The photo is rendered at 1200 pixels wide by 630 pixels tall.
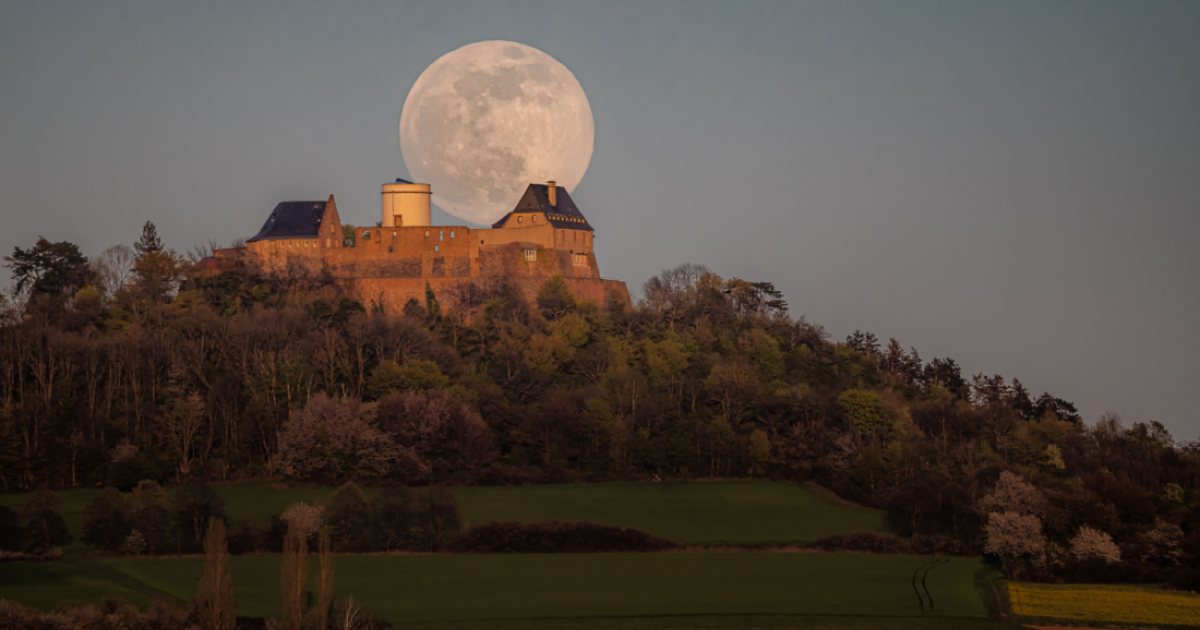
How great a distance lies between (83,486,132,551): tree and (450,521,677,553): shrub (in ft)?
36.5

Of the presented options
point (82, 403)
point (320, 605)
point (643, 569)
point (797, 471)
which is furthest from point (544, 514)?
point (82, 403)

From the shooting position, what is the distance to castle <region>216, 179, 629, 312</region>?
7112 cm

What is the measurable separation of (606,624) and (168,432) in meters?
27.1

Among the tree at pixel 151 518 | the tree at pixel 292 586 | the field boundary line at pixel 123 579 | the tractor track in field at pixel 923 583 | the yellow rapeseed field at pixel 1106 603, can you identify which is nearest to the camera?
the tree at pixel 292 586

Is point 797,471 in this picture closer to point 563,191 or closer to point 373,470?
point 373,470

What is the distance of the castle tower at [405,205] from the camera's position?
7331cm

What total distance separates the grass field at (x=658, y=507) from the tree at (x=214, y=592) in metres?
14.6

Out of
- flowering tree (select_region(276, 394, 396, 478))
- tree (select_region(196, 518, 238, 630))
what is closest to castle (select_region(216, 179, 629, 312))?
flowering tree (select_region(276, 394, 396, 478))

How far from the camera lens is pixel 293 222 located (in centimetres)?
7331

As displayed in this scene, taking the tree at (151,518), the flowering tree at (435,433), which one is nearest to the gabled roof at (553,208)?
the flowering tree at (435,433)

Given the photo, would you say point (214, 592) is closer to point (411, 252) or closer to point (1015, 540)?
point (1015, 540)

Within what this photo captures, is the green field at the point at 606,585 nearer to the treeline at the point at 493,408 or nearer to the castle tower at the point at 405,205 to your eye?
the treeline at the point at 493,408

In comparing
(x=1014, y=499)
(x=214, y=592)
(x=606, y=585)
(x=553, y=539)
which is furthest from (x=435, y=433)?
(x=1014, y=499)

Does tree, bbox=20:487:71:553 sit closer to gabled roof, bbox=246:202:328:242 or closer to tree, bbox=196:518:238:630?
tree, bbox=196:518:238:630
